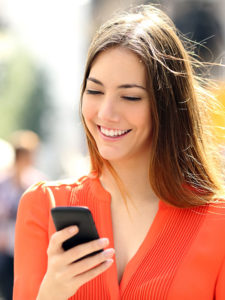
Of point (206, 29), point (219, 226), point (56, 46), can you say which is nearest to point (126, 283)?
point (219, 226)

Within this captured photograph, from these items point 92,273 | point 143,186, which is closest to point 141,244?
point 143,186

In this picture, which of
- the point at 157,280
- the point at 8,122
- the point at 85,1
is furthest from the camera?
the point at 8,122

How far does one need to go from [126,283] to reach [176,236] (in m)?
0.27

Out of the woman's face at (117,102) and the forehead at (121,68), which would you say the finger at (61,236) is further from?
the forehead at (121,68)

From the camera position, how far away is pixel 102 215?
2381mm

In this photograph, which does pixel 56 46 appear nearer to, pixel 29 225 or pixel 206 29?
pixel 206 29

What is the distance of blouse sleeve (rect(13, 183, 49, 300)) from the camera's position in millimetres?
2234

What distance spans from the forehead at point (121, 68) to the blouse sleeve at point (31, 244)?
560 mm

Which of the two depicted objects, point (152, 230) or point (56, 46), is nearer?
point (152, 230)

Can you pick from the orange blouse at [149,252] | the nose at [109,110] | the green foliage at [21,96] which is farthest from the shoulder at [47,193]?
the green foliage at [21,96]

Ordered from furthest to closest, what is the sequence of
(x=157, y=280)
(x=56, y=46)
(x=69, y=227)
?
1. (x=56, y=46)
2. (x=157, y=280)
3. (x=69, y=227)

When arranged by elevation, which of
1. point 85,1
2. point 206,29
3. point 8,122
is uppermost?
point 85,1

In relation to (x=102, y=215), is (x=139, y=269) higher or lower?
lower

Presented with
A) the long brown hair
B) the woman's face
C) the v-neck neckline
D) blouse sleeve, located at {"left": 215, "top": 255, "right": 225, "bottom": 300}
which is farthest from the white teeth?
blouse sleeve, located at {"left": 215, "top": 255, "right": 225, "bottom": 300}
